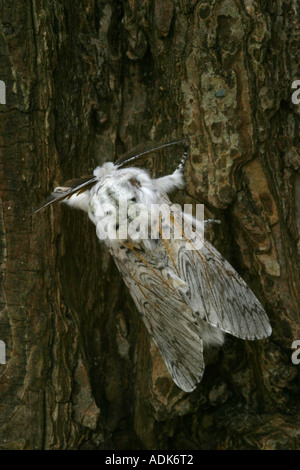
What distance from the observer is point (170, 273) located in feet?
4.82

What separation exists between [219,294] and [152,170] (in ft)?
1.56

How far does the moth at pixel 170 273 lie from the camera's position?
143 centimetres

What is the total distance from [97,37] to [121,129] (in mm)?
304

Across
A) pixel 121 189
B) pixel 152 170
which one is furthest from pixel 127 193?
pixel 152 170

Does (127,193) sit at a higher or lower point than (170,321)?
higher

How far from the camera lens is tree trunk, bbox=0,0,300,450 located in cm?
145

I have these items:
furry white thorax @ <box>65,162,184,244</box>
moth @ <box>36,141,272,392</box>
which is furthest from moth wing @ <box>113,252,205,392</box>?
furry white thorax @ <box>65,162,184,244</box>

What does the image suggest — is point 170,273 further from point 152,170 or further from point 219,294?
point 152,170

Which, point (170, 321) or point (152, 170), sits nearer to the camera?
point (170, 321)

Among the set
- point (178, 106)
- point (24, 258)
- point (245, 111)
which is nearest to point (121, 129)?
point (178, 106)

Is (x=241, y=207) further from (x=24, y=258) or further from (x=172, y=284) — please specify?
(x=24, y=258)

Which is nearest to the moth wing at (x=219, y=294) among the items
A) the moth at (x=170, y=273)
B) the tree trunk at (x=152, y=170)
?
the moth at (x=170, y=273)

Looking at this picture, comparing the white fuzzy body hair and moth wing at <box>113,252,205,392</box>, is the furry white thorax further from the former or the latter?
moth wing at <box>113,252,205,392</box>

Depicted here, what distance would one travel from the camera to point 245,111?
4.83ft
